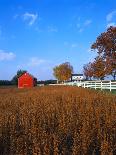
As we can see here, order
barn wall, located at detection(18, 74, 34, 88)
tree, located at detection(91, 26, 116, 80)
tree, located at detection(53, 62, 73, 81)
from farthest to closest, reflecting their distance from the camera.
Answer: tree, located at detection(53, 62, 73, 81) → barn wall, located at detection(18, 74, 34, 88) → tree, located at detection(91, 26, 116, 80)

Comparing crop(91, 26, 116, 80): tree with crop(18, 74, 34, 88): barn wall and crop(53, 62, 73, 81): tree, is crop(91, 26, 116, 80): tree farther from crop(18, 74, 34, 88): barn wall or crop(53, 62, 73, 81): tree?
crop(53, 62, 73, 81): tree

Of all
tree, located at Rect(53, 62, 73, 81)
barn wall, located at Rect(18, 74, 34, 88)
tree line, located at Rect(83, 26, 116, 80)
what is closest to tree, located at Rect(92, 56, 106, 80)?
tree line, located at Rect(83, 26, 116, 80)

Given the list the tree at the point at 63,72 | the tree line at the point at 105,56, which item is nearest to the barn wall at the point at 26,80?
the tree line at the point at 105,56

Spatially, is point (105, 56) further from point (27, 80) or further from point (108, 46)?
point (27, 80)

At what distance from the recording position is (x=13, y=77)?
140625 millimetres

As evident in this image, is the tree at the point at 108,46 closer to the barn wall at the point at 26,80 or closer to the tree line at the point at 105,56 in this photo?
the tree line at the point at 105,56

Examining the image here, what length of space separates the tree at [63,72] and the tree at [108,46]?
77620mm

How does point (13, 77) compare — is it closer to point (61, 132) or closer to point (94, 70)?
point (94, 70)

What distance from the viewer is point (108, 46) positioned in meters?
63.4

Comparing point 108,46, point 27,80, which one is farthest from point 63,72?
point 108,46

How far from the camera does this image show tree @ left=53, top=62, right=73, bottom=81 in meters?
144

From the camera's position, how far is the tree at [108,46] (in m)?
61.3

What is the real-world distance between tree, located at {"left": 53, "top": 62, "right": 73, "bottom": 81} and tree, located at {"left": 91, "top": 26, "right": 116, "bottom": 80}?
7762 cm

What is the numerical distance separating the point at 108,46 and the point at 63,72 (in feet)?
272
